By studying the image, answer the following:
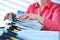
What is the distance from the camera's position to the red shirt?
3.59ft

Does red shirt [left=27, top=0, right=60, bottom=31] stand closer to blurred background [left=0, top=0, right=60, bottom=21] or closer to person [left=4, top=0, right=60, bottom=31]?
person [left=4, top=0, right=60, bottom=31]

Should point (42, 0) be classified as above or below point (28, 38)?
above

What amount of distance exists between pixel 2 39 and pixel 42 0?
0.83 m

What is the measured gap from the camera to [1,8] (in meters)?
2.16

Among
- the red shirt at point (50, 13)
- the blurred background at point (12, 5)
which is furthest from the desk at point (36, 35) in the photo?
the blurred background at point (12, 5)

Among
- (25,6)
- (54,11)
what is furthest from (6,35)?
(25,6)

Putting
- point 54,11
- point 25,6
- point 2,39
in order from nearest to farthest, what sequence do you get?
point 2,39 → point 54,11 → point 25,6

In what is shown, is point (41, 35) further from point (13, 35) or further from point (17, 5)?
point (17, 5)

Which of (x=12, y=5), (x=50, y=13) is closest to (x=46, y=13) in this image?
(x=50, y=13)

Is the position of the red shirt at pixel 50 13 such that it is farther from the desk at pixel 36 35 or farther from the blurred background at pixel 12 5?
the blurred background at pixel 12 5

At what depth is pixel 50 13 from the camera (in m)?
1.56

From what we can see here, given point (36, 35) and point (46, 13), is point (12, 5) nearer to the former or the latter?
point (46, 13)

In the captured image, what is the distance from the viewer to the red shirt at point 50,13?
109cm

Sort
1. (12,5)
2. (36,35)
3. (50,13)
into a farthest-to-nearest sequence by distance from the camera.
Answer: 1. (12,5)
2. (50,13)
3. (36,35)
